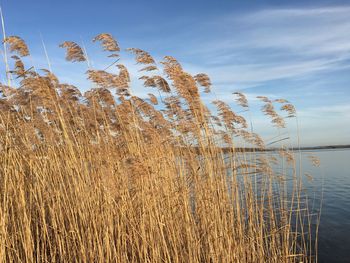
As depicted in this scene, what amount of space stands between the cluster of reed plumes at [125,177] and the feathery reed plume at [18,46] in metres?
0.01

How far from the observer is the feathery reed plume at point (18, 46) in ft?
13.4

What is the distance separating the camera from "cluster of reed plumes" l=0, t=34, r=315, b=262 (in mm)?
Answer: 3195

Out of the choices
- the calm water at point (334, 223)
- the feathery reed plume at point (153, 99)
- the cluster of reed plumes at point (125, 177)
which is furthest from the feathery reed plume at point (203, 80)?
the calm water at point (334, 223)

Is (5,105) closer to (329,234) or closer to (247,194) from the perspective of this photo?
(247,194)

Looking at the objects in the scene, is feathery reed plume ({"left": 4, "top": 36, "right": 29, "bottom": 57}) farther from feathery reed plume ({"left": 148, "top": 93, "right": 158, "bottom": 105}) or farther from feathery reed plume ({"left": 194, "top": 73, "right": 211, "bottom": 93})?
feathery reed plume ({"left": 194, "top": 73, "right": 211, "bottom": 93})

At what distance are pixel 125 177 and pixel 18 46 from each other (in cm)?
234

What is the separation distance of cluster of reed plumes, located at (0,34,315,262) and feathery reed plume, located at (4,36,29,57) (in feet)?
0.05

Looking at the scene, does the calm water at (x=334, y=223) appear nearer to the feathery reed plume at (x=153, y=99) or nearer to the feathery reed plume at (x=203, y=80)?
the feathery reed plume at (x=203, y=80)

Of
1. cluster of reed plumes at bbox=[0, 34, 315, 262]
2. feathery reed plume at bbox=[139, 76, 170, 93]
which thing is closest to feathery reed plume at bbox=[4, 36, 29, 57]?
cluster of reed plumes at bbox=[0, 34, 315, 262]

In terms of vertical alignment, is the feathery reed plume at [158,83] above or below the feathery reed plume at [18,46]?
below

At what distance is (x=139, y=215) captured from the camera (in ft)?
11.6

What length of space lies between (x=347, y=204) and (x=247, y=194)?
846 centimetres

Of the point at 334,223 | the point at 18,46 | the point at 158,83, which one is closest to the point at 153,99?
the point at 158,83

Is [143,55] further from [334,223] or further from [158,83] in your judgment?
[334,223]
